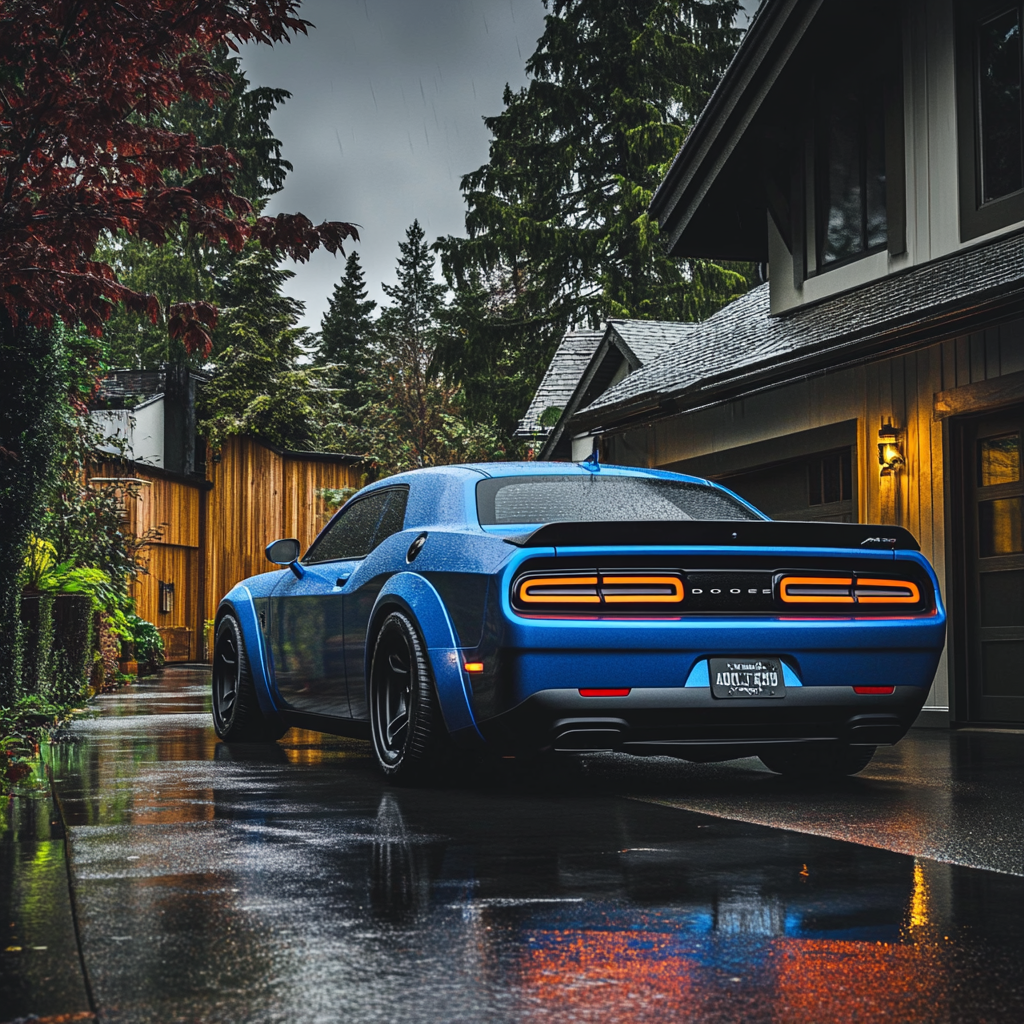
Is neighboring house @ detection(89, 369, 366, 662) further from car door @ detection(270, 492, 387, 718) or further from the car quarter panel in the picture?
the car quarter panel

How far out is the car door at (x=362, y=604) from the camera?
7.39 metres

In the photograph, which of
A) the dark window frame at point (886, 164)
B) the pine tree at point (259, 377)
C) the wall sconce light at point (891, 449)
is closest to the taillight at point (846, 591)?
the wall sconce light at point (891, 449)

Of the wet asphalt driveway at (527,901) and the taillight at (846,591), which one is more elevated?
the taillight at (846,591)

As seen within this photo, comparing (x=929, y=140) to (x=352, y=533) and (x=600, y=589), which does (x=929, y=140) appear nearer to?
(x=352, y=533)

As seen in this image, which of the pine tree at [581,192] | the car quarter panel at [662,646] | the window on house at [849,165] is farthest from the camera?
the pine tree at [581,192]

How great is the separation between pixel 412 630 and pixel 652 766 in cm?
196

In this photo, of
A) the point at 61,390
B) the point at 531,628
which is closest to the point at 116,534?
the point at 61,390

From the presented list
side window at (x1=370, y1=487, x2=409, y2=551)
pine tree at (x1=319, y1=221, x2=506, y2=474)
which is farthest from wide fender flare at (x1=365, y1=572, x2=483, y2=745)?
pine tree at (x1=319, y1=221, x2=506, y2=474)

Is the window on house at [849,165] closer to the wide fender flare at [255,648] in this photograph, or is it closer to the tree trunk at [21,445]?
the wide fender flare at [255,648]

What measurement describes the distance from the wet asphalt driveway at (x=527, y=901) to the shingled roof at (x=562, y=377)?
933 inches

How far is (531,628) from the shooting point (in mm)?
6062

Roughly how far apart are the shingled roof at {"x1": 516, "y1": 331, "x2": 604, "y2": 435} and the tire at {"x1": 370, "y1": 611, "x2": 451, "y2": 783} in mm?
22640

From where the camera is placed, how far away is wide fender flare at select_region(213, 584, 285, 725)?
28.7 feet

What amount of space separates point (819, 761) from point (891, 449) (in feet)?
15.7
